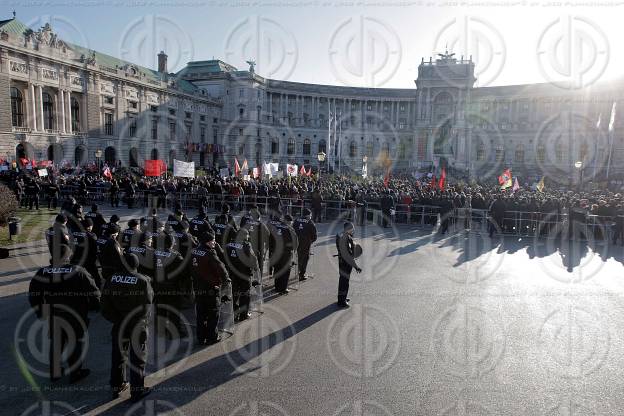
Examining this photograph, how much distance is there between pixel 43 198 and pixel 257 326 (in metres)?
25.8

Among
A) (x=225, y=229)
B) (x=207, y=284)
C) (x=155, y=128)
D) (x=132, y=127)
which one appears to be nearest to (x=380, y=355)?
(x=207, y=284)

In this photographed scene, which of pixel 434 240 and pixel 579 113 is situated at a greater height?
pixel 579 113

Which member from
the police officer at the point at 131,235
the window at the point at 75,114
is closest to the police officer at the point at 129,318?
the police officer at the point at 131,235

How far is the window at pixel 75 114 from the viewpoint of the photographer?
4931cm

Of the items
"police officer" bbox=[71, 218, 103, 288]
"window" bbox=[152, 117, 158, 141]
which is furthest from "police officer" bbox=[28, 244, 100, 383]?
"window" bbox=[152, 117, 158, 141]

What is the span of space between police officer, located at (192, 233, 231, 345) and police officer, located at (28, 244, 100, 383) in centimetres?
178

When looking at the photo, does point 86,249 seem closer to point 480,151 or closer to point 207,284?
point 207,284

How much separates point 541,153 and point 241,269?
87014 millimetres

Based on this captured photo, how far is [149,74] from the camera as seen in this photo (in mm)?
65500

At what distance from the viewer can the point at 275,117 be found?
89375mm

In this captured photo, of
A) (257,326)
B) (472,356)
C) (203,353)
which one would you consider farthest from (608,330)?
(203,353)

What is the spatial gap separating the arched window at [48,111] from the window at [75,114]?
3.01m

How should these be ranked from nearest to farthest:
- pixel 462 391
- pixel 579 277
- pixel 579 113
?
pixel 462 391 < pixel 579 277 < pixel 579 113

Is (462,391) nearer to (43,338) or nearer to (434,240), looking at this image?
(43,338)
